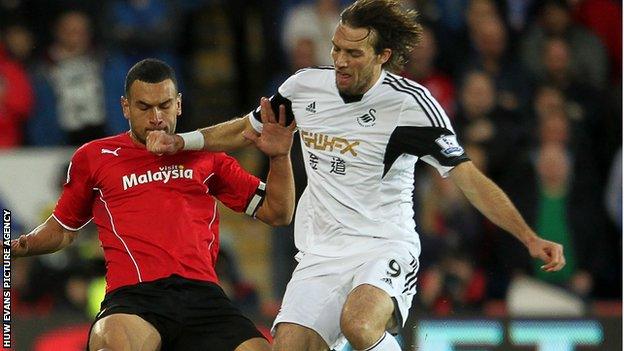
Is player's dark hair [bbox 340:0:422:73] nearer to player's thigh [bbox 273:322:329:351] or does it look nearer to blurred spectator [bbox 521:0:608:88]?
player's thigh [bbox 273:322:329:351]

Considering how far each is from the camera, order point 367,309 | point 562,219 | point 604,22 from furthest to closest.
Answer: point 604,22
point 562,219
point 367,309

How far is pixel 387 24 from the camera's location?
6160mm

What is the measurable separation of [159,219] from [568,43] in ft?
19.3

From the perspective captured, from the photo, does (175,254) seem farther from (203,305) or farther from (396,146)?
(396,146)

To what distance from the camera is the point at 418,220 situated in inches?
381

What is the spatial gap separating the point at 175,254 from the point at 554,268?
164 centimetres

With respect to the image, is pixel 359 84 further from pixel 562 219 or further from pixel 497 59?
pixel 497 59

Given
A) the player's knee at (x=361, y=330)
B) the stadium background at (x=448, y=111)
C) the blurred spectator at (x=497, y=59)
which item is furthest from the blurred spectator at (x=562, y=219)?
the player's knee at (x=361, y=330)

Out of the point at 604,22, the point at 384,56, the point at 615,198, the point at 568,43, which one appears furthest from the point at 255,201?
the point at 604,22

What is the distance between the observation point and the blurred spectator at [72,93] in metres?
10.1

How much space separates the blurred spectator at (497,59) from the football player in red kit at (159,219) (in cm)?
→ 461

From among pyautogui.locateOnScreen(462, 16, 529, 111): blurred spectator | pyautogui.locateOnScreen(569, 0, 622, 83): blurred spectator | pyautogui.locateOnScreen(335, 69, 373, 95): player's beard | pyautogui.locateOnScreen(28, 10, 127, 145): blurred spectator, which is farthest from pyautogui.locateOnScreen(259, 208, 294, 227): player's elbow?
pyautogui.locateOnScreen(569, 0, 622, 83): blurred spectator

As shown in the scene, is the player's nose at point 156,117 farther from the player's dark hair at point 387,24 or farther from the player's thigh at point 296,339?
the player's thigh at point 296,339

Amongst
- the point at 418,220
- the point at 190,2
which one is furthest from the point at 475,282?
the point at 190,2
